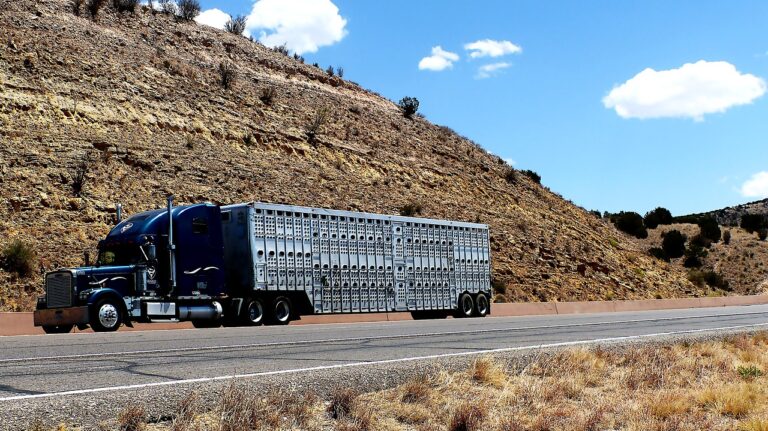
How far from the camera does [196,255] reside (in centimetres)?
2500

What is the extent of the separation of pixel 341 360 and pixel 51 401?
196 inches

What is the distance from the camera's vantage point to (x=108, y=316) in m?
22.2

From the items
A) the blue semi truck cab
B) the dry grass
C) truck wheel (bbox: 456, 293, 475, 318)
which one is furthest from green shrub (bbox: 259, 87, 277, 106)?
the dry grass

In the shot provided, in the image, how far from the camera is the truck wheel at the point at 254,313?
84.8 ft

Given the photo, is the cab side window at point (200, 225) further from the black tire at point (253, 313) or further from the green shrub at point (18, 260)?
the green shrub at point (18, 260)

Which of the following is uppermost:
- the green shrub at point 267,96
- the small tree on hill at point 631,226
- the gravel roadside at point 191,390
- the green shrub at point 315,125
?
the green shrub at point 267,96

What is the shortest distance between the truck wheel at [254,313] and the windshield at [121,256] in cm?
380

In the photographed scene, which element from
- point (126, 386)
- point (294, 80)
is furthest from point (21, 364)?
point (294, 80)

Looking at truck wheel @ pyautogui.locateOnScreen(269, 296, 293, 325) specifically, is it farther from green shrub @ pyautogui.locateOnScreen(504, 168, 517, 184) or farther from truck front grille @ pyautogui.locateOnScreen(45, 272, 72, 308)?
green shrub @ pyautogui.locateOnScreen(504, 168, 517, 184)

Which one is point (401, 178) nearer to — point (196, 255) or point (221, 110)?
point (221, 110)

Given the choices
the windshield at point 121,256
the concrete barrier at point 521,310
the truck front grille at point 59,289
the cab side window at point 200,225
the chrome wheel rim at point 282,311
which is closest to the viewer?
the truck front grille at point 59,289

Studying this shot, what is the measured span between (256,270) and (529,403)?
1818cm

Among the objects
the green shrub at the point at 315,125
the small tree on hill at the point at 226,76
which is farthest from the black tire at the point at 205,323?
the small tree on hill at the point at 226,76

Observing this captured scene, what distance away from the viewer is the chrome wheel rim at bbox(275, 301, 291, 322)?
26.8 metres
